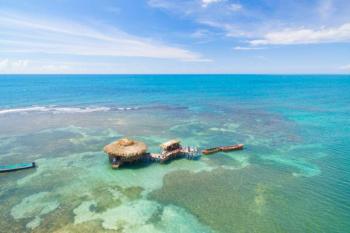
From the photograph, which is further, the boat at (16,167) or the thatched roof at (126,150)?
the thatched roof at (126,150)

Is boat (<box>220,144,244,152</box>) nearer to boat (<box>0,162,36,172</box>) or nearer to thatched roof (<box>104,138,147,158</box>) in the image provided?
thatched roof (<box>104,138,147,158</box>)

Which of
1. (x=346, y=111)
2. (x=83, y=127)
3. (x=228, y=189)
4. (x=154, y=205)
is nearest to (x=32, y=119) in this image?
(x=83, y=127)

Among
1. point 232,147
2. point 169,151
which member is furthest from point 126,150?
point 232,147

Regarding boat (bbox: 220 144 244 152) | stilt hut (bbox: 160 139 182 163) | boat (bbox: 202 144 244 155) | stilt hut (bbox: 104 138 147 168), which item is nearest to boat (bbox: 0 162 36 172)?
stilt hut (bbox: 104 138 147 168)

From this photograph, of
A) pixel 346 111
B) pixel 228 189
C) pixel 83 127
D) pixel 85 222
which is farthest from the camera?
pixel 346 111

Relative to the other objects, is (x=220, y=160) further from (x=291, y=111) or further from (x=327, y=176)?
(x=291, y=111)

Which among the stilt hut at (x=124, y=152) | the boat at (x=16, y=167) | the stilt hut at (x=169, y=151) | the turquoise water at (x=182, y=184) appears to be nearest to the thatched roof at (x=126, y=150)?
the stilt hut at (x=124, y=152)

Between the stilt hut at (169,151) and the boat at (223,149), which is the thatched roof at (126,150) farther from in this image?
the boat at (223,149)
